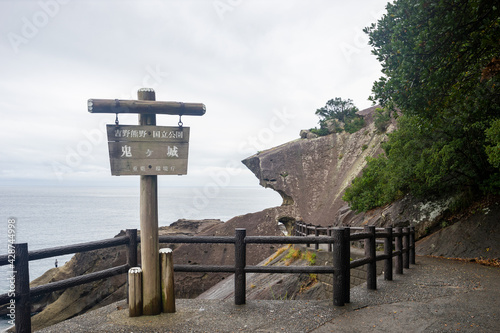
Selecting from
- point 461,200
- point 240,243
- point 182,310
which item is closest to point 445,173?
point 461,200

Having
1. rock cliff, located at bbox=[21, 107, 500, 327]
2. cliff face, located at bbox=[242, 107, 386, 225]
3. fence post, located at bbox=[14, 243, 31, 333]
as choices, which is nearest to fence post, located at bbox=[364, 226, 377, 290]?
fence post, located at bbox=[14, 243, 31, 333]

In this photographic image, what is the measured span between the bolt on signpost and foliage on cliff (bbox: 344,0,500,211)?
206 inches

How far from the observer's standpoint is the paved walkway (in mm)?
4895

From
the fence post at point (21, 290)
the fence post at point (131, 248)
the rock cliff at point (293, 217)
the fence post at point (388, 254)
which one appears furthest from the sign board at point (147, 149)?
the rock cliff at point (293, 217)

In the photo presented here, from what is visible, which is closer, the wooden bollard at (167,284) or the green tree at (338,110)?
the wooden bollard at (167,284)

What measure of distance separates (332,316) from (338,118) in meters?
33.8

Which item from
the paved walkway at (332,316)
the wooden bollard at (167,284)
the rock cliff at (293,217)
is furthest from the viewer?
the rock cliff at (293,217)

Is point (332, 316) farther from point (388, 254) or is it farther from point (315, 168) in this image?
point (315, 168)

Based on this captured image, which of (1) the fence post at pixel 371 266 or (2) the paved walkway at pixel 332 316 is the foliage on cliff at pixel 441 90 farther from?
(2) the paved walkway at pixel 332 316

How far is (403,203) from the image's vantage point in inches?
657

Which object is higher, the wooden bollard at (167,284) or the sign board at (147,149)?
the sign board at (147,149)

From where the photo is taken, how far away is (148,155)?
5.47 metres

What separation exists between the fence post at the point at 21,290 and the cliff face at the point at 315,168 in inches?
968

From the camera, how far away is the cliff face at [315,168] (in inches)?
1144
